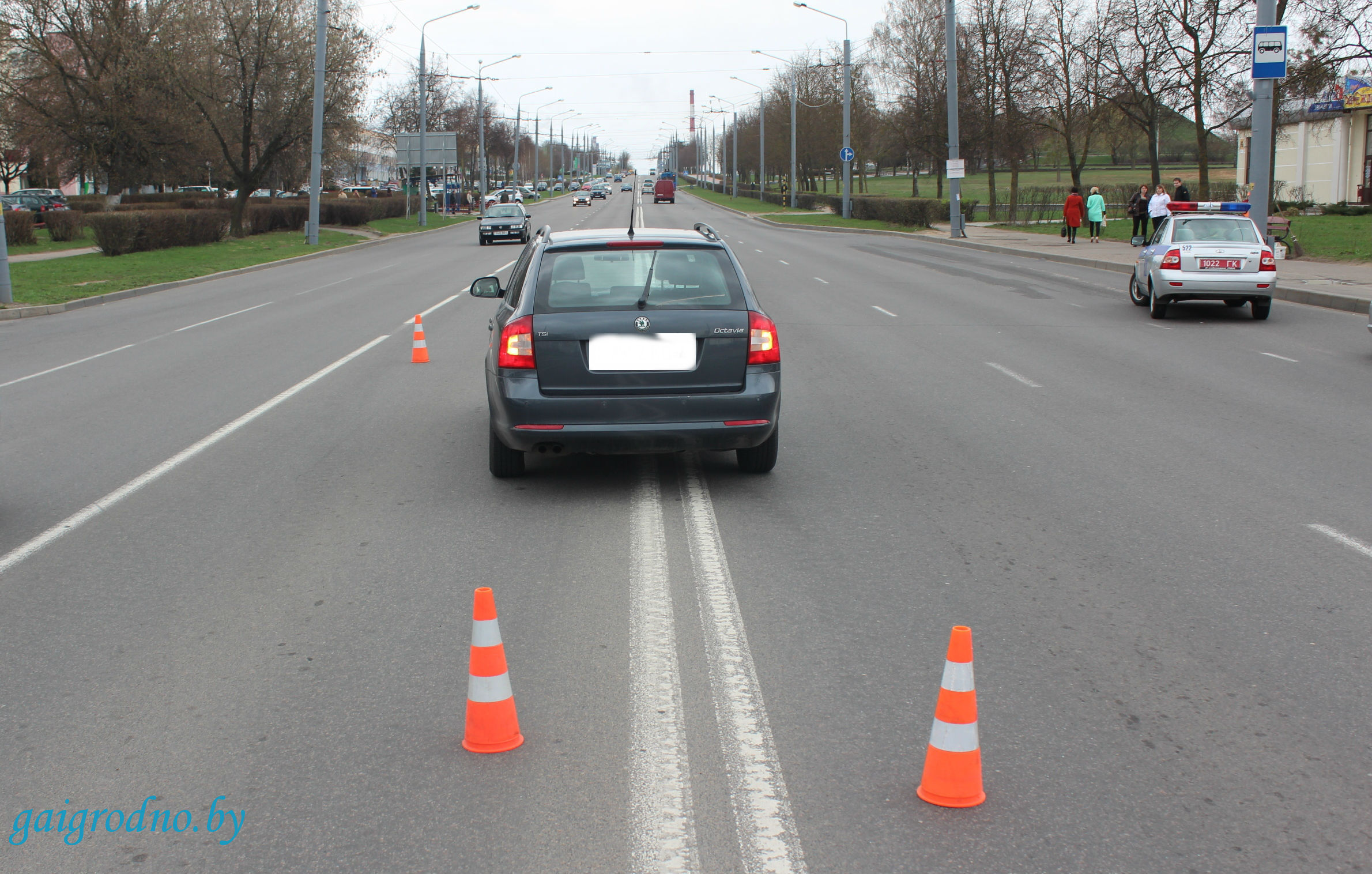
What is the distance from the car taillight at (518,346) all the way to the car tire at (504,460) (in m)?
0.60

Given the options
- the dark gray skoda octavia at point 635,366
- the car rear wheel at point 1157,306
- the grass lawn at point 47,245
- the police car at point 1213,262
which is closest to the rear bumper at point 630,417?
the dark gray skoda octavia at point 635,366

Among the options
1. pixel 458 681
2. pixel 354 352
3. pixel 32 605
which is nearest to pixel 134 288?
pixel 354 352

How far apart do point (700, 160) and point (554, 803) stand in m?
181

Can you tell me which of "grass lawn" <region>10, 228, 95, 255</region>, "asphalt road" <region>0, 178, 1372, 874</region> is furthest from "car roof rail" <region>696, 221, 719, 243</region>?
"grass lawn" <region>10, 228, 95, 255</region>

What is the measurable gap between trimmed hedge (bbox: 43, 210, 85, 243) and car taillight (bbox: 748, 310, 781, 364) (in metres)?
39.7

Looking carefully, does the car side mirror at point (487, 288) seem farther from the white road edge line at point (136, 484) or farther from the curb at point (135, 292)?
the curb at point (135, 292)

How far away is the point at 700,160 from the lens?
7092 inches

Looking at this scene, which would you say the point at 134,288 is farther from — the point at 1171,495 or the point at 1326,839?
the point at 1326,839

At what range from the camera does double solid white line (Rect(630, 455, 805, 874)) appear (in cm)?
323

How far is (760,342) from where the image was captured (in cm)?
692

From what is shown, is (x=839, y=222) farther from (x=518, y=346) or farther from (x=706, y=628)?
(x=706, y=628)

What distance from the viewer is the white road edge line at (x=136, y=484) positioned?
609cm

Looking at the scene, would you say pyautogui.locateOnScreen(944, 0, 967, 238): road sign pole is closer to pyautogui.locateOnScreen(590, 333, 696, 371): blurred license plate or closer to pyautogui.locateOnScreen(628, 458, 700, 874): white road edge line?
pyautogui.locateOnScreen(590, 333, 696, 371): blurred license plate

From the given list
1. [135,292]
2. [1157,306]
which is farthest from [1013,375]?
[135,292]
